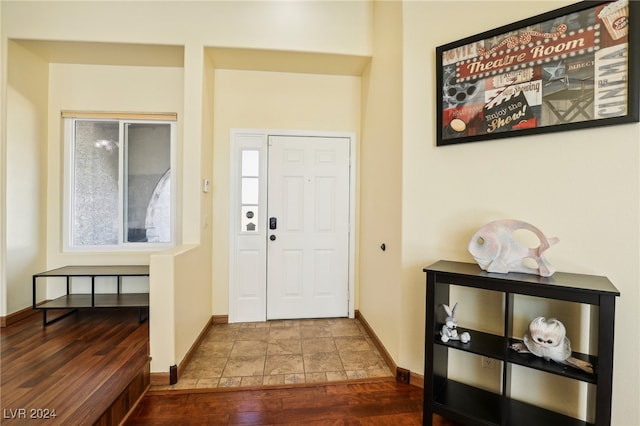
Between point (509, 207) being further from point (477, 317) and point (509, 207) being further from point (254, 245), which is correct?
point (254, 245)

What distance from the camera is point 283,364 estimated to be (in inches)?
85.0

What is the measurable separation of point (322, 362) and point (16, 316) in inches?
110

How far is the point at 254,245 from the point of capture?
2.96 metres

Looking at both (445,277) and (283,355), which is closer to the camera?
(445,277)

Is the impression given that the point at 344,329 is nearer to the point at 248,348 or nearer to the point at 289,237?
the point at 248,348

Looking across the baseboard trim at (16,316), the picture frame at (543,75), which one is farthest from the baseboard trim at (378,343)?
the baseboard trim at (16,316)

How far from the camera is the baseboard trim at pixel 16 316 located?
7.88ft

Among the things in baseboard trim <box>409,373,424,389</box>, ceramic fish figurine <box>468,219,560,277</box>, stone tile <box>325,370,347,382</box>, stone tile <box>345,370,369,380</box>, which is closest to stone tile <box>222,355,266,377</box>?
stone tile <box>325,370,347,382</box>

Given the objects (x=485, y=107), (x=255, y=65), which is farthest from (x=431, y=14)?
(x=255, y=65)

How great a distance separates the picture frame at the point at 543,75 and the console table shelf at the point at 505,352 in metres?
0.84

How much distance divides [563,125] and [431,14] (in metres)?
1.14

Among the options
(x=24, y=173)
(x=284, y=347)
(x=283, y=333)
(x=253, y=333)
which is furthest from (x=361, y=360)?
(x=24, y=173)

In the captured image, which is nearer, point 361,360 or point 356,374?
point 356,374

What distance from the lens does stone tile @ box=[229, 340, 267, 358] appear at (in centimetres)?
231
